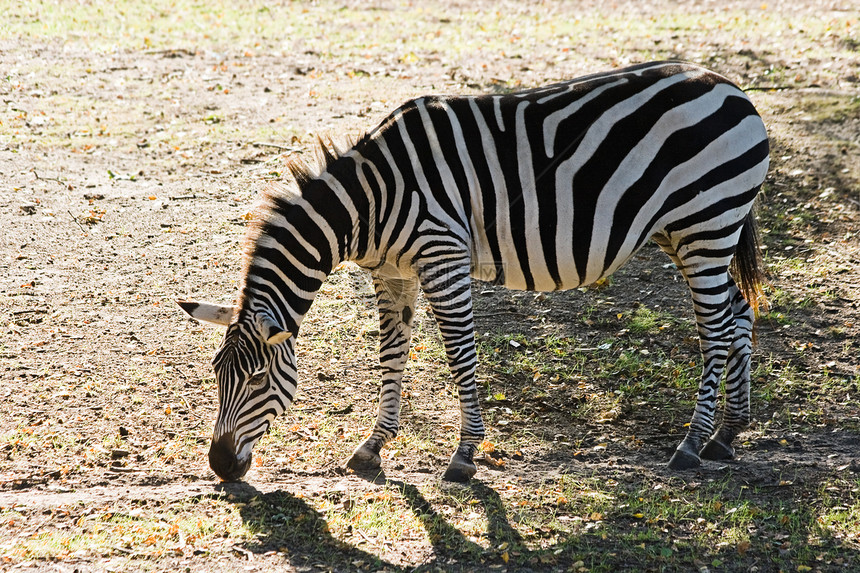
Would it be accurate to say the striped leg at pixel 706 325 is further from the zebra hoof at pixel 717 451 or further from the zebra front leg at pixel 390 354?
the zebra front leg at pixel 390 354

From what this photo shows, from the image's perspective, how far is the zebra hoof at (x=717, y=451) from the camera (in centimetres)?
637

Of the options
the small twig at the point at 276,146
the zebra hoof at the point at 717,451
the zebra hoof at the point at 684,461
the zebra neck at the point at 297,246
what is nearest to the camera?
the zebra neck at the point at 297,246

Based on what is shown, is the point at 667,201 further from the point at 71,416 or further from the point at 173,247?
the point at 173,247

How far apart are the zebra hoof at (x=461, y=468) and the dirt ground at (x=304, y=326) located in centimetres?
13

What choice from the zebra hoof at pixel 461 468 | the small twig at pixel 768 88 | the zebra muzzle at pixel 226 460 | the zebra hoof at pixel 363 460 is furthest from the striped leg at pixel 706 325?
the small twig at pixel 768 88

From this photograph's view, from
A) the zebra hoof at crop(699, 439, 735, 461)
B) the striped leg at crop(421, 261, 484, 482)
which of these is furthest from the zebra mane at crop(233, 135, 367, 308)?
the zebra hoof at crop(699, 439, 735, 461)

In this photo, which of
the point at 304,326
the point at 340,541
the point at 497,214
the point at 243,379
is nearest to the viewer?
the point at 340,541

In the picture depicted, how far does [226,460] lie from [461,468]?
65.0 inches

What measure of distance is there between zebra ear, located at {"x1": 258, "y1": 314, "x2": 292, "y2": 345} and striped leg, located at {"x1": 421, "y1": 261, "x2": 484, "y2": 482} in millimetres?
1074

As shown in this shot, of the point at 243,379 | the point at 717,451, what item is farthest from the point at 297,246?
the point at 717,451

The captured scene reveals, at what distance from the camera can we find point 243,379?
17.9 feet

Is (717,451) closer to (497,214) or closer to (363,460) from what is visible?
(497,214)

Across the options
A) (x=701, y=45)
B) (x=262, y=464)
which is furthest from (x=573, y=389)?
(x=701, y=45)

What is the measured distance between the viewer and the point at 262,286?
553cm
